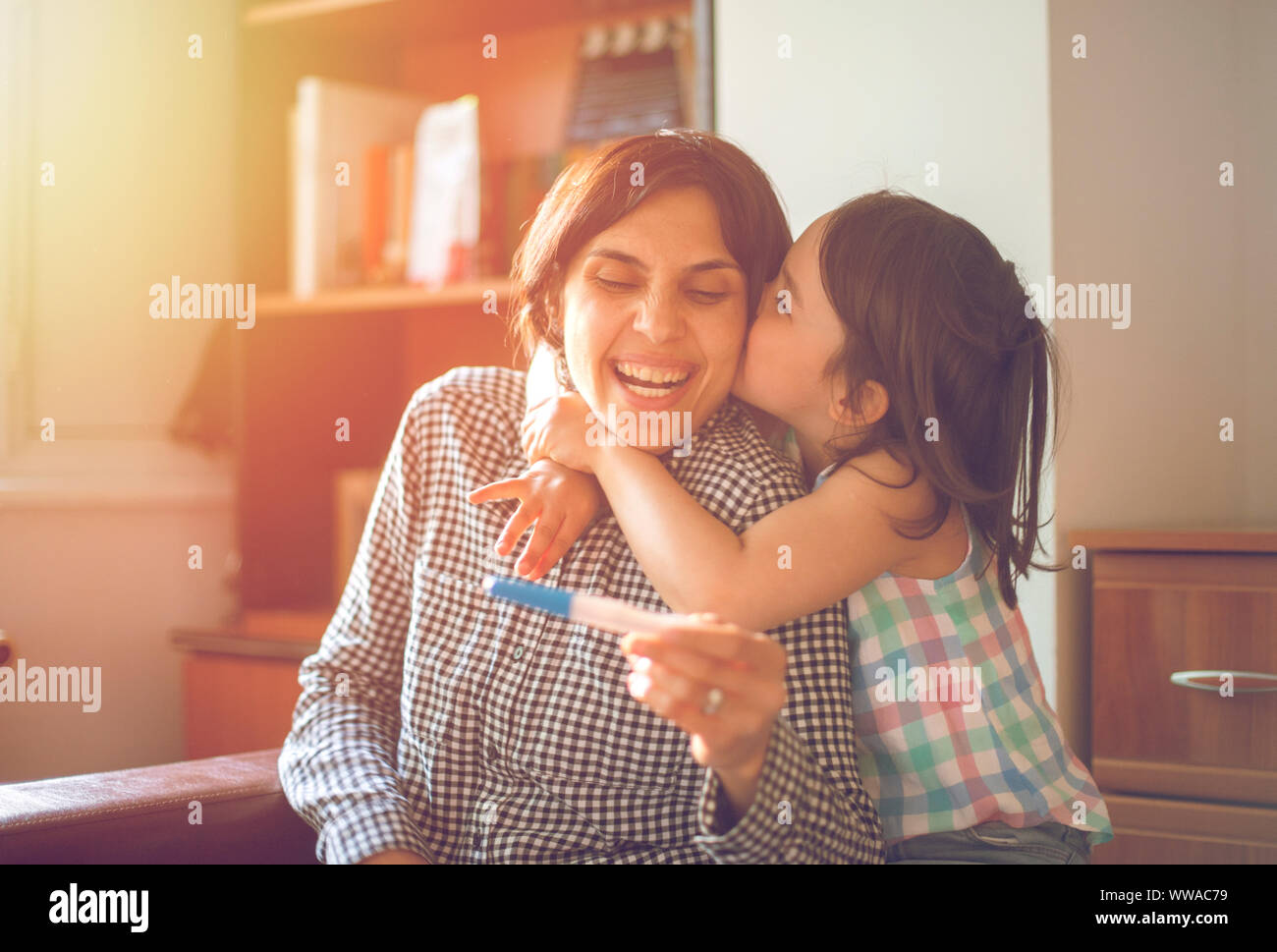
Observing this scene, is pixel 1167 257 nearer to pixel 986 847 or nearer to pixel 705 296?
A: pixel 705 296

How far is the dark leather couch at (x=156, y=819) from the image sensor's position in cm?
99

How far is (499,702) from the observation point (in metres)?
1.01

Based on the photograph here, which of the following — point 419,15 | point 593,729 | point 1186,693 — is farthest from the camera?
point 419,15

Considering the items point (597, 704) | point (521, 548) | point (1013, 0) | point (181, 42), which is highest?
point (181, 42)

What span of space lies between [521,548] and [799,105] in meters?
0.83

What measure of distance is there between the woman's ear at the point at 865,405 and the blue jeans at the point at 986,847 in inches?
14.9

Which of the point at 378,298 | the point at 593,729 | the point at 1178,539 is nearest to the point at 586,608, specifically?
the point at 593,729

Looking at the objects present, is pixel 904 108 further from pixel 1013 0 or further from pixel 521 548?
pixel 521 548

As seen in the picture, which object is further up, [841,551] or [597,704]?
[841,551]

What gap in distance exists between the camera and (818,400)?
1.05m

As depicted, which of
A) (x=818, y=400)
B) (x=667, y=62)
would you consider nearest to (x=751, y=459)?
(x=818, y=400)

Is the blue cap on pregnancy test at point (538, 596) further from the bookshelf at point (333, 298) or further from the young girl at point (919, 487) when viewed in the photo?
the bookshelf at point (333, 298)

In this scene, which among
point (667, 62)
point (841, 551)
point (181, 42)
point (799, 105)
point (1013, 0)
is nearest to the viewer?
point (841, 551)

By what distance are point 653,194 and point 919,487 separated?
36 centimetres
